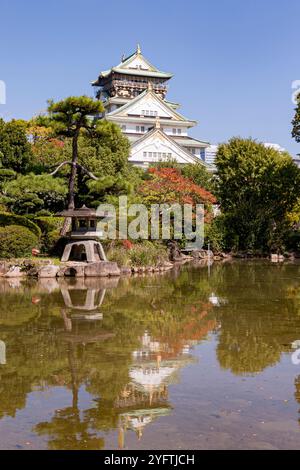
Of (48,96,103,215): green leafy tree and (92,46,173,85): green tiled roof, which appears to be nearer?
(48,96,103,215): green leafy tree

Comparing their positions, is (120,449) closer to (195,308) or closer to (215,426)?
(215,426)

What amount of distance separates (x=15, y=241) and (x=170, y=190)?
33.2 feet

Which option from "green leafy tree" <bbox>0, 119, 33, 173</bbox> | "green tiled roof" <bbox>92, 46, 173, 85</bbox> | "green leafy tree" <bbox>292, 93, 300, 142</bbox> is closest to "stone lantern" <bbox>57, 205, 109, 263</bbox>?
"green leafy tree" <bbox>0, 119, 33, 173</bbox>

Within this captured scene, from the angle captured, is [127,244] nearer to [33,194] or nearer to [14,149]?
[33,194]

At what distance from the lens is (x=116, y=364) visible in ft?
24.6

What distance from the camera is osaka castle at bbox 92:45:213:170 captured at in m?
44.1

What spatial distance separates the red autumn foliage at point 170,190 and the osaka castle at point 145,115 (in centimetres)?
1250

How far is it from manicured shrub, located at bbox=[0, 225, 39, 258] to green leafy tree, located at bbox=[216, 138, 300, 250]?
15.0 m

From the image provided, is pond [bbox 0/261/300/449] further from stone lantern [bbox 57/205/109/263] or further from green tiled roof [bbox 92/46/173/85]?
green tiled roof [bbox 92/46/173/85]

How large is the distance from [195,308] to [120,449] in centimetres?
766

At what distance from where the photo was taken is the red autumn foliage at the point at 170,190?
27.3 meters
